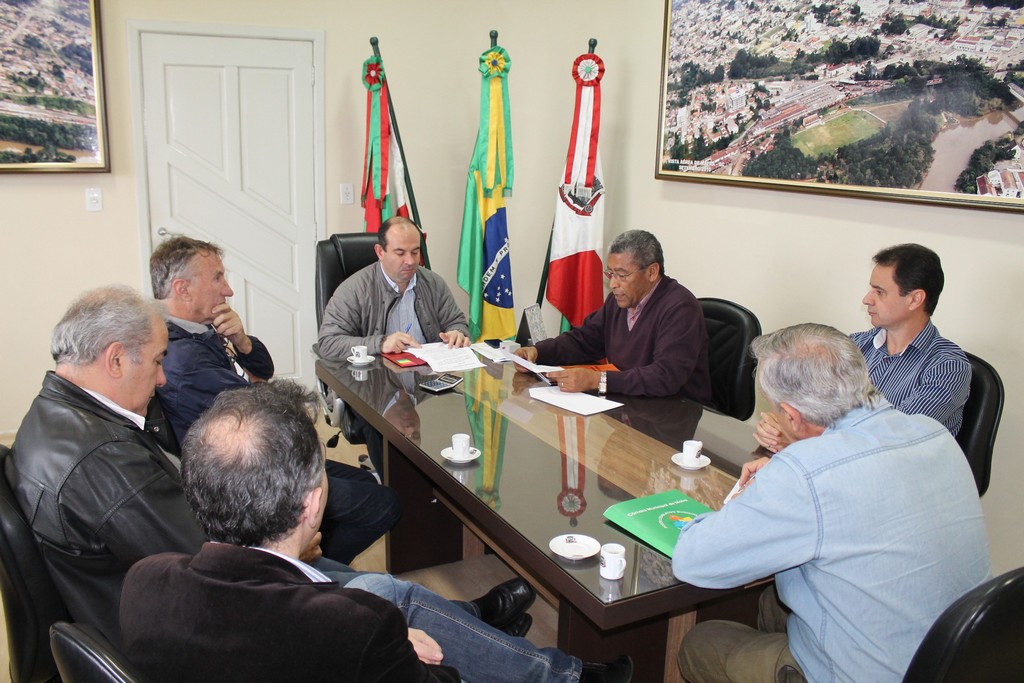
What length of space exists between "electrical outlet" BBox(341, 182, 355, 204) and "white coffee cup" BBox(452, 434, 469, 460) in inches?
118

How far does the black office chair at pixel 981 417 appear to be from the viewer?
2207 mm

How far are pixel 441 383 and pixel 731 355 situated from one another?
1.08 metres

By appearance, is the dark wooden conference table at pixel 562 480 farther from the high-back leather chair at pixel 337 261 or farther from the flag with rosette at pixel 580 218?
the flag with rosette at pixel 580 218

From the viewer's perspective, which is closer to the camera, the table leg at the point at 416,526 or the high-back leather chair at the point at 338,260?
the table leg at the point at 416,526

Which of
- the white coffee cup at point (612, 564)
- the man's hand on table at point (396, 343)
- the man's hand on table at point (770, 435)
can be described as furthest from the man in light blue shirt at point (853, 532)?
the man's hand on table at point (396, 343)

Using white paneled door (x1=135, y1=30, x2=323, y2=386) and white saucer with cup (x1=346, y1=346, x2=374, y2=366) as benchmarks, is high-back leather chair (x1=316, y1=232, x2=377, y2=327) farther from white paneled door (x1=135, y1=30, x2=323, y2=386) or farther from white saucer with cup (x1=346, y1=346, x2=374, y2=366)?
white paneled door (x1=135, y1=30, x2=323, y2=386)

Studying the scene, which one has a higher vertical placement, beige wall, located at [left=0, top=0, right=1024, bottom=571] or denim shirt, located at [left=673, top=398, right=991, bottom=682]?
beige wall, located at [left=0, top=0, right=1024, bottom=571]

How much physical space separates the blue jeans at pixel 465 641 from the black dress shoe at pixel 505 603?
44 centimetres

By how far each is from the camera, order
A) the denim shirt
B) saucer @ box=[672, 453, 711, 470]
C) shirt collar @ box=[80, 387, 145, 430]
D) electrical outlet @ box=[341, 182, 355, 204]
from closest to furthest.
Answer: the denim shirt
shirt collar @ box=[80, 387, 145, 430]
saucer @ box=[672, 453, 711, 470]
electrical outlet @ box=[341, 182, 355, 204]

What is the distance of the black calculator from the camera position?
8.40ft

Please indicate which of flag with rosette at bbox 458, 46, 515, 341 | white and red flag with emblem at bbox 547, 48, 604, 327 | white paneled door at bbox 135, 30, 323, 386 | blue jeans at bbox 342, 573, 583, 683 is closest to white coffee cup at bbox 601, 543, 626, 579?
blue jeans at bbox 342, 573, 583, 683

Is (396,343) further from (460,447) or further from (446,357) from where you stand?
(460,447)

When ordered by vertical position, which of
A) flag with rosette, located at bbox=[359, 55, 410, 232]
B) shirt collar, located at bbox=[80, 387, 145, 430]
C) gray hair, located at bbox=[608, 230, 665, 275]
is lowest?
shirt collar, located at bbox=[80, 387, 145, 430]

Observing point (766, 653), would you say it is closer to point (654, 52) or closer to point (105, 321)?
point (105, 321)
